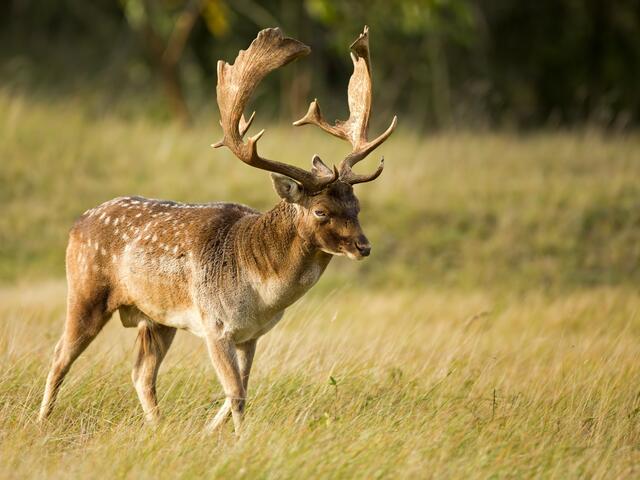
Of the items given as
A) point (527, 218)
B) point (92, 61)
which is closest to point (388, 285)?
point (527, 218)

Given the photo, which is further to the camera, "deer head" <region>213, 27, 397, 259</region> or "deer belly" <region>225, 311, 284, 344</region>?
"deer belly" <region>225, 311, 284, 344</region>

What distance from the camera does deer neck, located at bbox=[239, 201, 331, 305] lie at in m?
6.53

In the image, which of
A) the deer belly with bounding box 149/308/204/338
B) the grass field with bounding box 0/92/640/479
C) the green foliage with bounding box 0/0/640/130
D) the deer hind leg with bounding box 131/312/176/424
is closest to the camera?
the grass field with bounding box 0/92/640/479

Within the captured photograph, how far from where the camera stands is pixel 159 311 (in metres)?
6.82

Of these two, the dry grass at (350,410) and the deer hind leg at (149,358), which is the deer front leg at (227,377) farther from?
the deer hind leg at (149,358)

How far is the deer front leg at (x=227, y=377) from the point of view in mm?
6379

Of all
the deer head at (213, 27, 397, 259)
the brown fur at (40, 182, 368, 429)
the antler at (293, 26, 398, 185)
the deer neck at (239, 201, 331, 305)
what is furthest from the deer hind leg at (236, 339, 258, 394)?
the antler at (293, 26, 398, 185)

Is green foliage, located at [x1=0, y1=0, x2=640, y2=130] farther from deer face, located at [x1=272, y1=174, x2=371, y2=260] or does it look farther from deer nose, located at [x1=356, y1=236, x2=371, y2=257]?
deer nose, located at [x1=356, y1=236, x2=371, y2=257]

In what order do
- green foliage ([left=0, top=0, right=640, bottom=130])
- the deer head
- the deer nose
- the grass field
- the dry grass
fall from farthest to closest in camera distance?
1. green foliage ([left=0, top=0, right=640, bottom=130])
2. the deer head
3. the deer nose
4. the grass field
5. the dry grass

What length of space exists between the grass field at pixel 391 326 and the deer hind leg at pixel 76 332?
0.42ft

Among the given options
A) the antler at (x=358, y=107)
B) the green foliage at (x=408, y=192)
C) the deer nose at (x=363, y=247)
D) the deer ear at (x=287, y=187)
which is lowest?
the green foliage at (x=408, y=192)

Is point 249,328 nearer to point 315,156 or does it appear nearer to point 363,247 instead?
point 363,247

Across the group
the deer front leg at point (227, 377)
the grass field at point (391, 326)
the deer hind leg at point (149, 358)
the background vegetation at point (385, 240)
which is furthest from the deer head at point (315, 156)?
the deer hind leg at point (149, 358)

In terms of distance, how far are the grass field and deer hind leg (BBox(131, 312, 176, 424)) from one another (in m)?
0.11
